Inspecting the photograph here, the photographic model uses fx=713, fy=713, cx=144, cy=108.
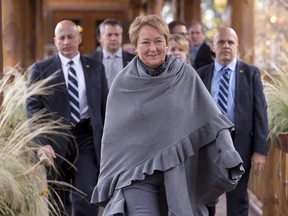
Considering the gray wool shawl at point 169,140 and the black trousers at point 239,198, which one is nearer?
the gray wool shawl at point 169,140

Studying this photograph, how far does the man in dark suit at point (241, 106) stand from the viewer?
17.1 ft

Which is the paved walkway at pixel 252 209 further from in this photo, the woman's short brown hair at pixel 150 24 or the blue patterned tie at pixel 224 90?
the woman's short brown hair at pixel 150 24

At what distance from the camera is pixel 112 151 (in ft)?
12.9

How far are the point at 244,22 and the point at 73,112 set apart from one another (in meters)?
4.64

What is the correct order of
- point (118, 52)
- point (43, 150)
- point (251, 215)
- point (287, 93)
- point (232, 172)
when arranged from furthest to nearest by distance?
point (251, 215) → point (118, 52) → point (287, 93) → point (43, 150) → point (232, 172)

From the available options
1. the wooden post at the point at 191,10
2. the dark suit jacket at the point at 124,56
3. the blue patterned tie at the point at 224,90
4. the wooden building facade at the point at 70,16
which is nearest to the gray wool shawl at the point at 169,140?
the blue patterned tie at the point at 224,90

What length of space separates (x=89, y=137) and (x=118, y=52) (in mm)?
1247

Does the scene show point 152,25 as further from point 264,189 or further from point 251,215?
point 251,215

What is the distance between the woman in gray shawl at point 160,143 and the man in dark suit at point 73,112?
1.42m

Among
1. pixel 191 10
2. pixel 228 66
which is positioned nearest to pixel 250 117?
pixel 228 66

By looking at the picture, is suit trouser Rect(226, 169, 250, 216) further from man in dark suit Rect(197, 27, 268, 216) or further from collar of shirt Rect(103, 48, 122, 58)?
collar of shirt Rect(103, 48, 122, 58)

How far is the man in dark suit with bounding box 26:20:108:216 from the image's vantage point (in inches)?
212

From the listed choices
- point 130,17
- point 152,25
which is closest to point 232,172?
point 152,25

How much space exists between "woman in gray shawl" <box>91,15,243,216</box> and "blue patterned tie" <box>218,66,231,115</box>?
136 centimetres
